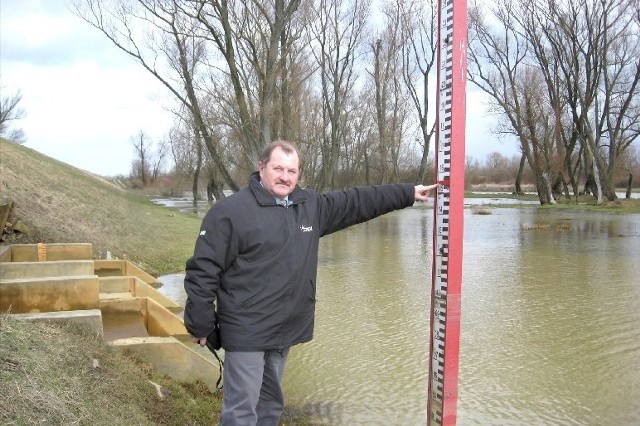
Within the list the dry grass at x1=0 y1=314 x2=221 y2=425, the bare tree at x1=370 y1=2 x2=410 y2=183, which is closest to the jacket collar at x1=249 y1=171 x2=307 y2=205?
the dry grass at x1=0 y1=314 x2=221 y2=425

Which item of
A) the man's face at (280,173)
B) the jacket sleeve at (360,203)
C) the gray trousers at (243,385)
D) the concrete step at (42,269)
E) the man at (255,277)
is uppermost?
the man's face at (280,173)

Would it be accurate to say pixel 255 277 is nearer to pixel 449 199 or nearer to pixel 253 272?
pixel 253 272

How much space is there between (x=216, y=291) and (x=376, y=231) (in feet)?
66.0

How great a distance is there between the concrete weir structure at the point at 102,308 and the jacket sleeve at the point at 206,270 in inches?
89.1

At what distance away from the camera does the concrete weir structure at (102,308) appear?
202 inches

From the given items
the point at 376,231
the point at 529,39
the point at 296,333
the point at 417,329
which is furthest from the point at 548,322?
the point at 529,39

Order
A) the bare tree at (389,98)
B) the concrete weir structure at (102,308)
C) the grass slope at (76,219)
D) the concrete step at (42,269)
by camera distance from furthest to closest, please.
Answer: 1. the bare tree at (389,98)
2. the grass slope at (76,219)
3. the concrete step at (42,269)
4. the concrete weir structure at (102,308)

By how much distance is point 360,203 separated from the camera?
354cm

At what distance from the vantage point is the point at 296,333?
3.27 m

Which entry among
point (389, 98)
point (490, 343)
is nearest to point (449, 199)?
point (490, 343)

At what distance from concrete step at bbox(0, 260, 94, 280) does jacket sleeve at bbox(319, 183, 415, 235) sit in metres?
4.30

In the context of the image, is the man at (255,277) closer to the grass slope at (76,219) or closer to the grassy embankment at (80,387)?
the grassy embankment at (80,387)

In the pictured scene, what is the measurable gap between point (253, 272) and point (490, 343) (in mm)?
4616

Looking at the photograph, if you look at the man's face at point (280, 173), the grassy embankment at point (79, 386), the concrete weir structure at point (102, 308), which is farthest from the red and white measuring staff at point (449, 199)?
the concrete weir structure at point (102, 308)
